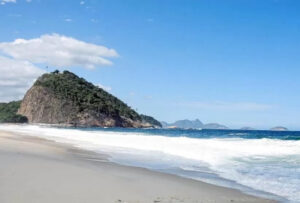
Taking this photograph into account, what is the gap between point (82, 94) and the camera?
448 ft

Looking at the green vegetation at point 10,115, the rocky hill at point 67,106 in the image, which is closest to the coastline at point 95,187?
the green vegetation at point 10,115

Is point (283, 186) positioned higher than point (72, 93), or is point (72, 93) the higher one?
point (72, 93)

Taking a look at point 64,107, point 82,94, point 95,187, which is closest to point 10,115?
point 64,107

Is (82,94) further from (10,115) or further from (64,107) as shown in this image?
(10,115)

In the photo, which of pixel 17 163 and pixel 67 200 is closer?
pixel 67 200

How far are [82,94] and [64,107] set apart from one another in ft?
33.6

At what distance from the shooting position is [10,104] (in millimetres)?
153875

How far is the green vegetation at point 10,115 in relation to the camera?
120m

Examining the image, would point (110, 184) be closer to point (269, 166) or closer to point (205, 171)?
point (205, 171)

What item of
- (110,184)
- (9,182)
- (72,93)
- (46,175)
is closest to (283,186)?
(110,184)

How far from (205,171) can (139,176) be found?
3.11 m

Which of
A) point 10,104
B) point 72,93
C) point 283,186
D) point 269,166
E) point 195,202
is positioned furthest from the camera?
point 10,104

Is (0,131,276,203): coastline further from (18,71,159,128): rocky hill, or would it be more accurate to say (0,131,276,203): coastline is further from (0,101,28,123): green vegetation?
(18,71,159,128): rocky hill

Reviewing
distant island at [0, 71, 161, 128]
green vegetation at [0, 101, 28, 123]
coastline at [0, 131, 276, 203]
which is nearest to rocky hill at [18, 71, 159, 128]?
distant island at [0, 71, 161, 128]
